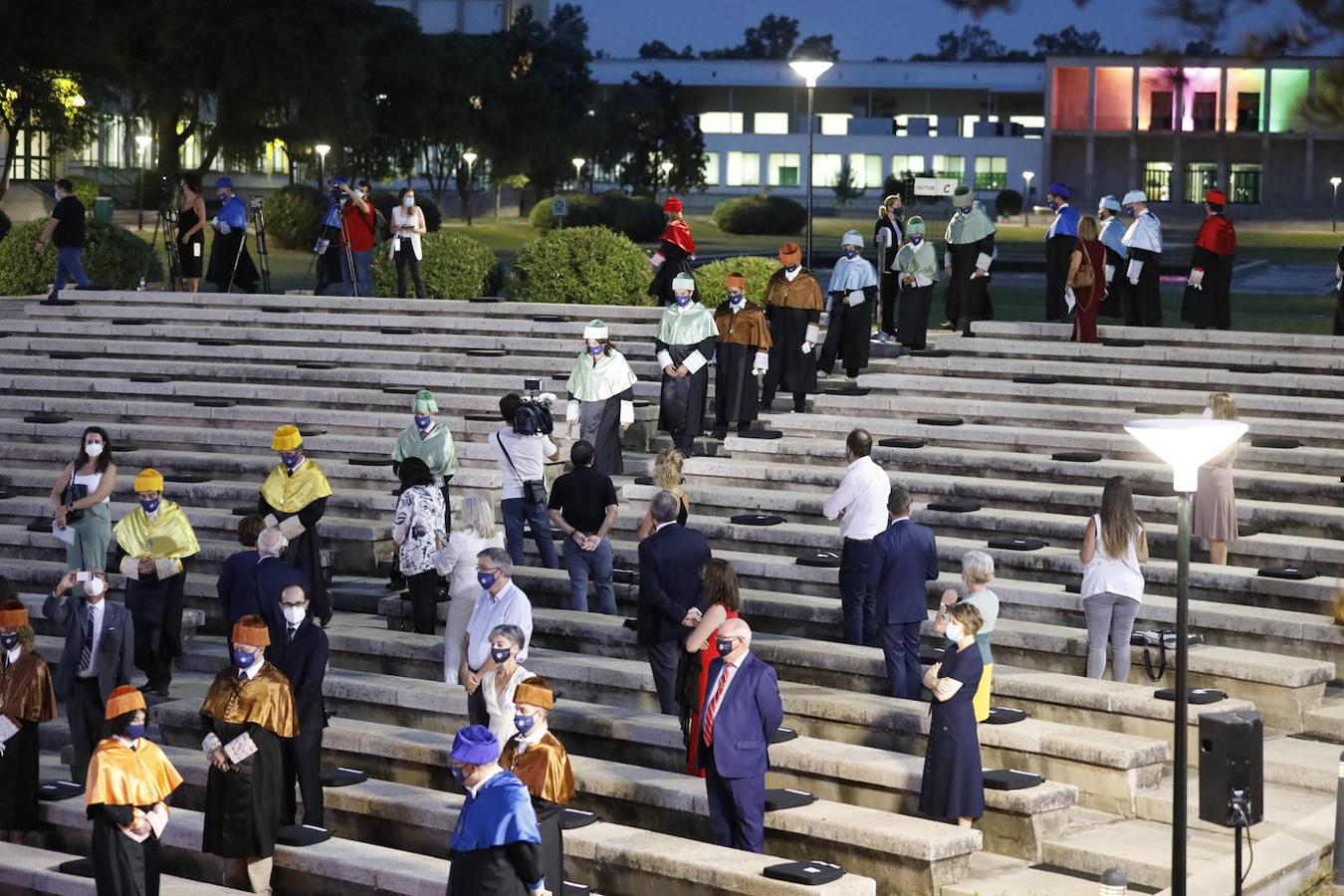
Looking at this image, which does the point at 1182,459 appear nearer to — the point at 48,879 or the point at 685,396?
the point at 48,879

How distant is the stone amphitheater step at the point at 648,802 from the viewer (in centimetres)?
1098

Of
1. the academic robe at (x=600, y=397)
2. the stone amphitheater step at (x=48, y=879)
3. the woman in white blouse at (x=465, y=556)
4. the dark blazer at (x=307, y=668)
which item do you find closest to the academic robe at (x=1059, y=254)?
the academic robe at (x=600, y=397)

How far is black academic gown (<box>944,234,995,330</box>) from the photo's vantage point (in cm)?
2205

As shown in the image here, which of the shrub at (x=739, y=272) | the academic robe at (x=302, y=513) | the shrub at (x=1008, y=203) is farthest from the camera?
the shrub at (x=1008, y=203)

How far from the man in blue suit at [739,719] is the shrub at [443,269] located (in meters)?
15.9

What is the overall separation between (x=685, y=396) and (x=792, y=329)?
1.88 metres

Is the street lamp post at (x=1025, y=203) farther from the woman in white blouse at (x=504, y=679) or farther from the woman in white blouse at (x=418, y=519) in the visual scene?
the woman in white blouse at (x=504, y=679)

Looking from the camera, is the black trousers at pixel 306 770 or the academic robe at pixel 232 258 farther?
the academic robe at pixel 232 258

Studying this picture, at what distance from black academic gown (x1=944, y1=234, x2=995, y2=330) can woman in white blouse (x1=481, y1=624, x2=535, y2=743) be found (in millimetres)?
12039

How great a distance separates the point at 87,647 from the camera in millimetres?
12891

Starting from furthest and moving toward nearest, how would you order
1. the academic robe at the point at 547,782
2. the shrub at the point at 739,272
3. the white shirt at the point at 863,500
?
1. the shrub at the point at 739,272
2. the white shirt at the point at 863,500
3. the academic robe at the point at 547,782

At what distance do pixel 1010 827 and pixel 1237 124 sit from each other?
77.8 metres

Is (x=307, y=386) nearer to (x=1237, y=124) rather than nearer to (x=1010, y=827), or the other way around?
(x=1010, y=827)

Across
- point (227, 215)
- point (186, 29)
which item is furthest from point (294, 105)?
point (227, 215)
